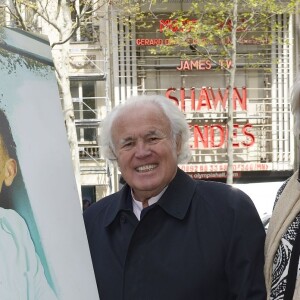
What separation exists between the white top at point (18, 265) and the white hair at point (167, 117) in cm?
71

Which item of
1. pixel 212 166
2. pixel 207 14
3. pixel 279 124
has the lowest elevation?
pixel 212 166

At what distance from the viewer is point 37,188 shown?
58.2 inches

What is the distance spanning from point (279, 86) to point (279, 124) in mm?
1058

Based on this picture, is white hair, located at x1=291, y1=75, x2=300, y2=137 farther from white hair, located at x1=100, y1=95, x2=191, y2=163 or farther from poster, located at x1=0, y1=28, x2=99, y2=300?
poster, located at x1=0, y1=28, x2=99, y2=300

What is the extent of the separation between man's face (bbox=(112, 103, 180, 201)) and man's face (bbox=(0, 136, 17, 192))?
0.60m

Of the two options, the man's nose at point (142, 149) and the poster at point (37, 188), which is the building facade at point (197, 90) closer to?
the man's nose at point (142, 149)

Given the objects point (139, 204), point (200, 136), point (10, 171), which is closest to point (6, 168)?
point (10, 171)

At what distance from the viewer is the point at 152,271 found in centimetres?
191

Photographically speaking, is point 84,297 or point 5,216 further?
point 84,297

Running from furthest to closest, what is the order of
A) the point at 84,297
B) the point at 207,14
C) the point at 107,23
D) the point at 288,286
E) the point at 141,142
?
the point at 107,23, the point at 207,14, the point at 141,142, the point at 288,286, the point at 84,297

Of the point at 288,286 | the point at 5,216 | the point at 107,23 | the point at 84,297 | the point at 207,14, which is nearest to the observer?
the point at 5,216

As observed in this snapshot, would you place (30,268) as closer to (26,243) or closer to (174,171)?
(26,243)

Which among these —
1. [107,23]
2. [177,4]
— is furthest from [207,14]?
[107,23]

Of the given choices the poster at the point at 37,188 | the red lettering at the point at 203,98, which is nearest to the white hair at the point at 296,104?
the poster at the point at 37,188
